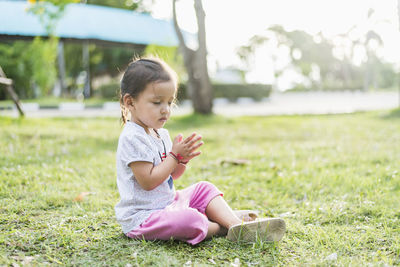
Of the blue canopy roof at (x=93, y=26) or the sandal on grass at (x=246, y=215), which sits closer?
the sandal on grass at (x=246, y=215)

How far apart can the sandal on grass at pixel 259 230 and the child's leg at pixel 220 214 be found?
11 cm

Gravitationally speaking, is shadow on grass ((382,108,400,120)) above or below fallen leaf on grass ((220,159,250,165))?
below

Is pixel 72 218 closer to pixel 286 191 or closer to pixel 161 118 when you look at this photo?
pixel 161 118

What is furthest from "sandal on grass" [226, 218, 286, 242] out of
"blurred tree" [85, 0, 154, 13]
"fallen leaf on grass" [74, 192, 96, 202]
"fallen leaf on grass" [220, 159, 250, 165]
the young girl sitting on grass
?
"blurred tree" [85, 0, 154, 13]

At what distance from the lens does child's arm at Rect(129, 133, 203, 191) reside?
7.02ft

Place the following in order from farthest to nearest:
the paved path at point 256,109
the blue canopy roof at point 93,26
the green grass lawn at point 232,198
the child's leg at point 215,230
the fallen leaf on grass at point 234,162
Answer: the blue canopy roof at point 93,26 → the paved path at point 256,109 → the fallen leaf on grass at point 234,162 → the child's leg at point 215,230 → the green grass lawn at point 232,198

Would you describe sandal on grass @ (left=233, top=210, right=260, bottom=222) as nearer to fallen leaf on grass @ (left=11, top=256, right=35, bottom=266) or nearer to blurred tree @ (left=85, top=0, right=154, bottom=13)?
fallen leaf on grass @ (left=11, top=256, right=35, bottom=266)

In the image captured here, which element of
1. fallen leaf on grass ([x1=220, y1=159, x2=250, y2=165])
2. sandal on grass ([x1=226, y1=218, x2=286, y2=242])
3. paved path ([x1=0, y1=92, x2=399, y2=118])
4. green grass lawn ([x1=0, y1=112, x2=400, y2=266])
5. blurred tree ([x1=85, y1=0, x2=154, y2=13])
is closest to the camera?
green grass lawn ([x1=0, y1=112, x2=400, y2=266])

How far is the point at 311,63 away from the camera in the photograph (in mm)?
45031

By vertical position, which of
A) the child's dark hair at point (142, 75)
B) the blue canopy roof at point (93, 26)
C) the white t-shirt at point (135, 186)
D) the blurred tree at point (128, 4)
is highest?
the blurred tree at point (128, 4)

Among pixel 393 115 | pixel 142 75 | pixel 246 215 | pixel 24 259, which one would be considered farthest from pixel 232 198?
pixel 393 115

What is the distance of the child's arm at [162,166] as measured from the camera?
7.02 ft

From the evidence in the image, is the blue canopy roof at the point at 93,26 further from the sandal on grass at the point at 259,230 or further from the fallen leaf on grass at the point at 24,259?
the sandal on grass at the point at 259,230

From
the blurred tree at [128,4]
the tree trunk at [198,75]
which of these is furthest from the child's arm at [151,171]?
the blurred tree at [128,4]
